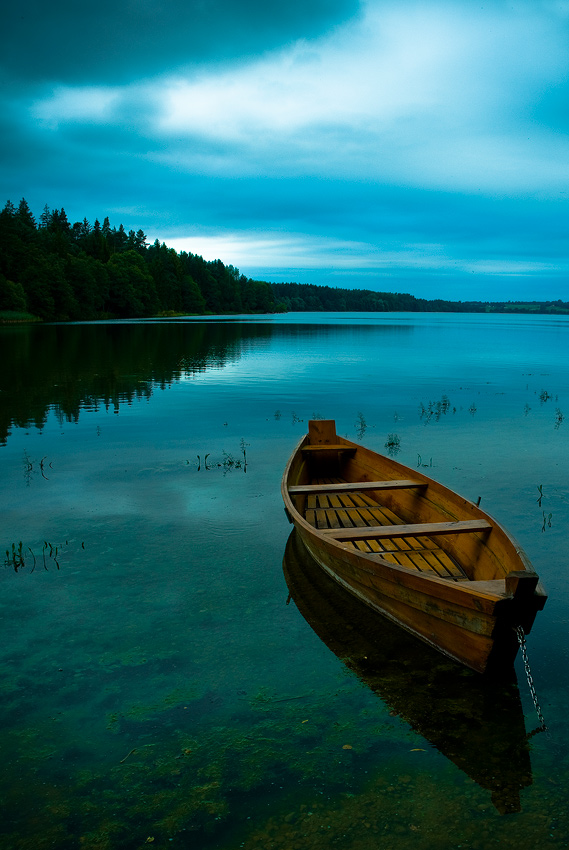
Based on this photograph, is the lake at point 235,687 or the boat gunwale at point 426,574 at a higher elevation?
the boat gunwale at point 426,574

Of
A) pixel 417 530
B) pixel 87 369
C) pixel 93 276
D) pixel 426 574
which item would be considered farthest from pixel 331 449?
pixel 93 276

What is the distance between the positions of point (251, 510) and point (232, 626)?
4.32 metres

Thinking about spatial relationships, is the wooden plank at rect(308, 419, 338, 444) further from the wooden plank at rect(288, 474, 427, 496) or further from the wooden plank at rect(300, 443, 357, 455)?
the wooden plank at rect(288, 474, 427, 496)

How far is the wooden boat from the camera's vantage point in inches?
219

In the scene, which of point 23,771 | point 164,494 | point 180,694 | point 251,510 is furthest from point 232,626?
point 164,494

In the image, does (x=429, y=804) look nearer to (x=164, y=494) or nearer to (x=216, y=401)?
(x=164, y=494)

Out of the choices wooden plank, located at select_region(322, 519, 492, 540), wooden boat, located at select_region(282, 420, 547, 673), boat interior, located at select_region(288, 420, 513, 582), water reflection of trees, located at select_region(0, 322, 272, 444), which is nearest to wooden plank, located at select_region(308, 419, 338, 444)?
boat interior, located at select_region(288, 420, 513, 582)

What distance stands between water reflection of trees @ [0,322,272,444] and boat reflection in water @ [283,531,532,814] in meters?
14.1

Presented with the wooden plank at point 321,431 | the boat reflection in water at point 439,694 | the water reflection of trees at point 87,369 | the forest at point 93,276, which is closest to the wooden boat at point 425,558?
the boat reflection in water at point 439,694

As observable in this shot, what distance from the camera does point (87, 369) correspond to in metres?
35.9

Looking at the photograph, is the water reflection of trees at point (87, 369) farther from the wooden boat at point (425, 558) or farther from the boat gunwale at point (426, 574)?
the boat gunwale at point (426, 574)

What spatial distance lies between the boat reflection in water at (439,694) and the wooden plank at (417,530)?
0.88 metres

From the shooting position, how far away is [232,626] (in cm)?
723

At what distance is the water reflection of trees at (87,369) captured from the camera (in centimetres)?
2397
